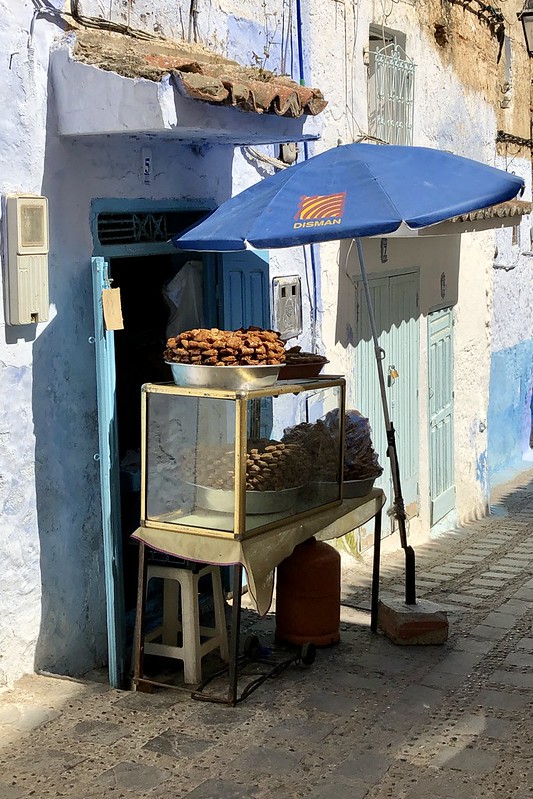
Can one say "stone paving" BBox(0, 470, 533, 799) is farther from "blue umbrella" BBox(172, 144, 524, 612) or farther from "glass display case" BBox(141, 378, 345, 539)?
"blue umbrella" BBox(172, 144, 524, 612)

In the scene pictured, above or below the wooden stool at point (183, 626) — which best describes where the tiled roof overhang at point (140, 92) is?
above

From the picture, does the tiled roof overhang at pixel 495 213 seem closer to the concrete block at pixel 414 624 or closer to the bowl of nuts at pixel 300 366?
the bowl of nuts at pixel 300 366

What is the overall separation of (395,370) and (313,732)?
5056 mm

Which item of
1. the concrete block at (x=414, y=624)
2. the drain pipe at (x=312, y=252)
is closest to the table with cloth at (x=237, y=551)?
the concrete block at (x=414, y=624)

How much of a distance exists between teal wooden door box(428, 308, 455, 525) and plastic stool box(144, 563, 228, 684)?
17.0ft

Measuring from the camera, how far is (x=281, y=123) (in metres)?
6.16

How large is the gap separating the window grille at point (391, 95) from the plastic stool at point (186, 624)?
4.87 meters

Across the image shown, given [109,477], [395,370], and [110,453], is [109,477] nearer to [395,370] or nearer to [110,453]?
[110,453]

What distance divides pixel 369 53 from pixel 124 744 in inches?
250

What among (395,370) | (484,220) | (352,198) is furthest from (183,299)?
(484,220)

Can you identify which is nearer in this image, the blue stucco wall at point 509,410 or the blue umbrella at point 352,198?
the blue umbrella at point 352,198

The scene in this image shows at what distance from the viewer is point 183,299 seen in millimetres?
6531

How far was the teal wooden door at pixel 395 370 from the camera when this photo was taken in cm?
911

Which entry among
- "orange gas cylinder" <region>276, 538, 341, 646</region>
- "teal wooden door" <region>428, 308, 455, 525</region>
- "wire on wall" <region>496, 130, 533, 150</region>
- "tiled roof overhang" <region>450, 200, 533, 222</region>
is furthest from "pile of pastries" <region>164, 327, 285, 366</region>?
"wire on wall" <region>496, 130, 533, 150</region>
